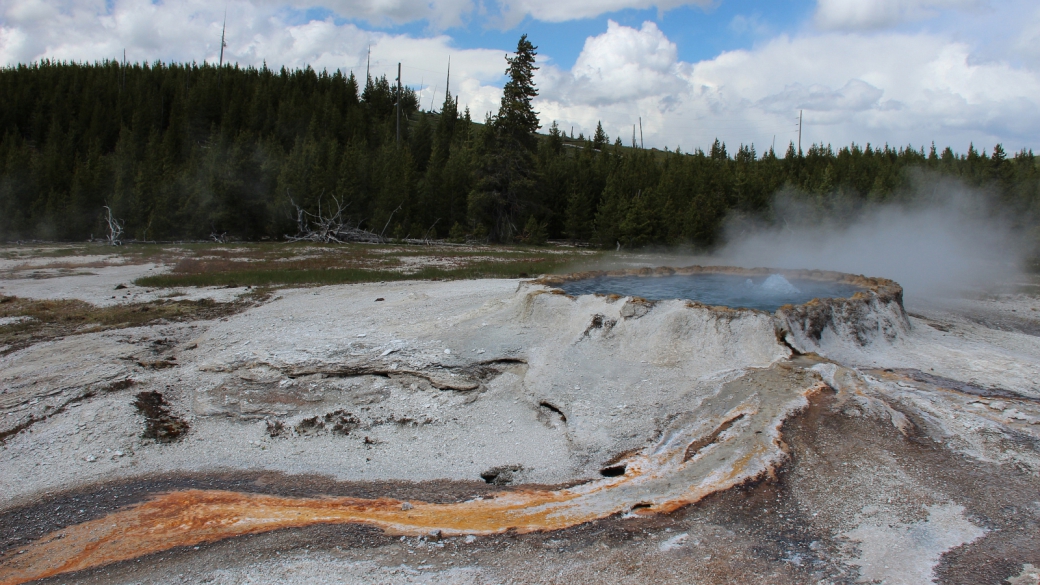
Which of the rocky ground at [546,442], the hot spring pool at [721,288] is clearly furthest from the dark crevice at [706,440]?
the hot spring pool at [721,288]

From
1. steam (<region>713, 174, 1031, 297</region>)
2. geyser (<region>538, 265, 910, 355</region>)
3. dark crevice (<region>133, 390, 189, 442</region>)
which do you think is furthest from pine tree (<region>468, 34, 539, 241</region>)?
dark crevice (<region>133, 390, 189, 442</region>)

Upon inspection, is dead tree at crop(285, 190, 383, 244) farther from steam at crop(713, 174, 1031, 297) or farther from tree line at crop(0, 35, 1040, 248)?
steam at crop(713, 174, 1031, 297)

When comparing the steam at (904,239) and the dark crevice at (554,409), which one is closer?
the dark crevice at (554,409)

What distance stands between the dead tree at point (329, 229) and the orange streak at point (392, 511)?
25681 millimetres

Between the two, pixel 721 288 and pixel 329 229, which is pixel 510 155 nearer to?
pixel 329 229

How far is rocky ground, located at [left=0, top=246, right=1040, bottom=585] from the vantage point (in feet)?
13.8

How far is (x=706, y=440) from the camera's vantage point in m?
5.91

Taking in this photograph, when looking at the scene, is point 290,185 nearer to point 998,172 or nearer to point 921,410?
point 921,410

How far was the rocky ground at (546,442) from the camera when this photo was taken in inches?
165

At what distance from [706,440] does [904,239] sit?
978 inches

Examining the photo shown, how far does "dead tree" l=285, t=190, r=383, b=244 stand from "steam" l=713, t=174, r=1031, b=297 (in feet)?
58.1

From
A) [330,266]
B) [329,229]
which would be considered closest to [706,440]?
[330,266]

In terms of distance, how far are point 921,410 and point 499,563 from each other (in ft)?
16.3

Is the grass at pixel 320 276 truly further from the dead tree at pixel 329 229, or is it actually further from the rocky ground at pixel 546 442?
the dead tree at pixel 329 229
